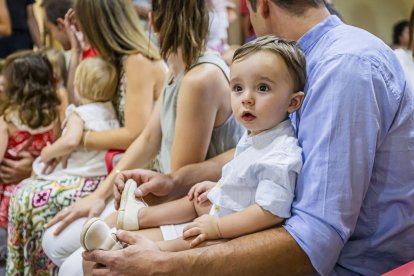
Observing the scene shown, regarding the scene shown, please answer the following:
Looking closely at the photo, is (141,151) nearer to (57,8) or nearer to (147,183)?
(147,183)

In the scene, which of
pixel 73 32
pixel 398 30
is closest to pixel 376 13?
pixel 398 30

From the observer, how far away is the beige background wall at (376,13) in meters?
6.46

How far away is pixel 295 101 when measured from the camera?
4.37 ft

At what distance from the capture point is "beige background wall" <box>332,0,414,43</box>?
646 cm

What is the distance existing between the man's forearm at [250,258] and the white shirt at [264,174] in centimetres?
7

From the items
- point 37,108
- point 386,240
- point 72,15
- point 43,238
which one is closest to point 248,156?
point 386,240

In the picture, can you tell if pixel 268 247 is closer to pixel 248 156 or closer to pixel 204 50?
pixel 248 156

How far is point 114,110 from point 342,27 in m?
1.43

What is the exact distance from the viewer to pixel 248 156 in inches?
53.9

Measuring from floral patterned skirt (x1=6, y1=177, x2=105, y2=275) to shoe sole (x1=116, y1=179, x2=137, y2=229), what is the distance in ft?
2.25

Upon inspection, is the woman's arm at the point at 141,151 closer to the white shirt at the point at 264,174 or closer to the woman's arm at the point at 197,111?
the woman's arm at the point at 197,111

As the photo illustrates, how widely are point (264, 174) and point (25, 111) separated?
1.77 metres

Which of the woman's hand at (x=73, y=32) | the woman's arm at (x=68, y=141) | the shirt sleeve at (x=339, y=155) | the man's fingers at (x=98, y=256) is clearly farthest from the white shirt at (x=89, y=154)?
the shirt sleeve at (x=339, y=155)

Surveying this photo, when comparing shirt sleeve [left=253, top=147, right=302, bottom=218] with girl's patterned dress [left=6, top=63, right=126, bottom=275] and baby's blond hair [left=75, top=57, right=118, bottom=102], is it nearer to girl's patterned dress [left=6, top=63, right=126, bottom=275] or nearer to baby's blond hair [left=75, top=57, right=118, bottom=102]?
girl's patterned dress [left=6, top=63, right=126, bottom=275]
